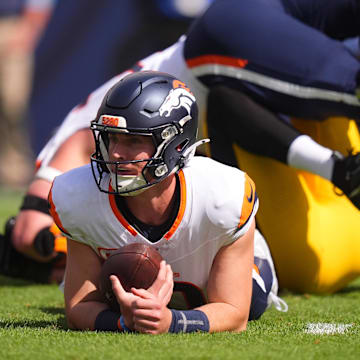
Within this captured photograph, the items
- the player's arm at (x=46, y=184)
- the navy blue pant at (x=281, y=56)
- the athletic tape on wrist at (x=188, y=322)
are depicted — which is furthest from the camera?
the player's arm at (x=46, y=184)

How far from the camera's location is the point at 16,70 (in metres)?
17.4

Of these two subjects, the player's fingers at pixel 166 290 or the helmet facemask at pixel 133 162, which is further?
the helmet facemask at pixel 133 162

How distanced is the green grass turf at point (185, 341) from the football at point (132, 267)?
0.57 ft

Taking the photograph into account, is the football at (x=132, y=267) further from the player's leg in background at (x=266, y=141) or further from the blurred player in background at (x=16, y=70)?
the blurred player in background at (x=16, y=70)

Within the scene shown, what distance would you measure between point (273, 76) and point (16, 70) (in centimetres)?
1409

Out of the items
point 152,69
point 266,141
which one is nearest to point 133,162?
point 266,141

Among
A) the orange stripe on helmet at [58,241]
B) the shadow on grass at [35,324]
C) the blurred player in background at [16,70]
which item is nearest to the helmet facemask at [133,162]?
the shadow on grass at [35,324]

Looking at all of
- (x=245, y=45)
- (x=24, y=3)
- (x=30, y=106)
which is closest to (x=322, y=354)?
(x=245, y=45)

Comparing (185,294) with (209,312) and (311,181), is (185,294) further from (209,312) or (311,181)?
(311,181)

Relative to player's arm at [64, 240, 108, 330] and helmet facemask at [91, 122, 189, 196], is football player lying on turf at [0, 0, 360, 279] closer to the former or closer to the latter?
helmet facemask at [91, 122, 189, 196]

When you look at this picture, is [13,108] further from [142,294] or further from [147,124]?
[142,294]

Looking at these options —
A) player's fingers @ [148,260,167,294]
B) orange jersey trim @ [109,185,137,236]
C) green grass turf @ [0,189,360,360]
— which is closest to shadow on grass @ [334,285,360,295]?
green grass turf @ [0,189,360,360]

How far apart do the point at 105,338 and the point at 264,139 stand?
173 cm

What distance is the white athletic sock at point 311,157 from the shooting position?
12.8 feet
